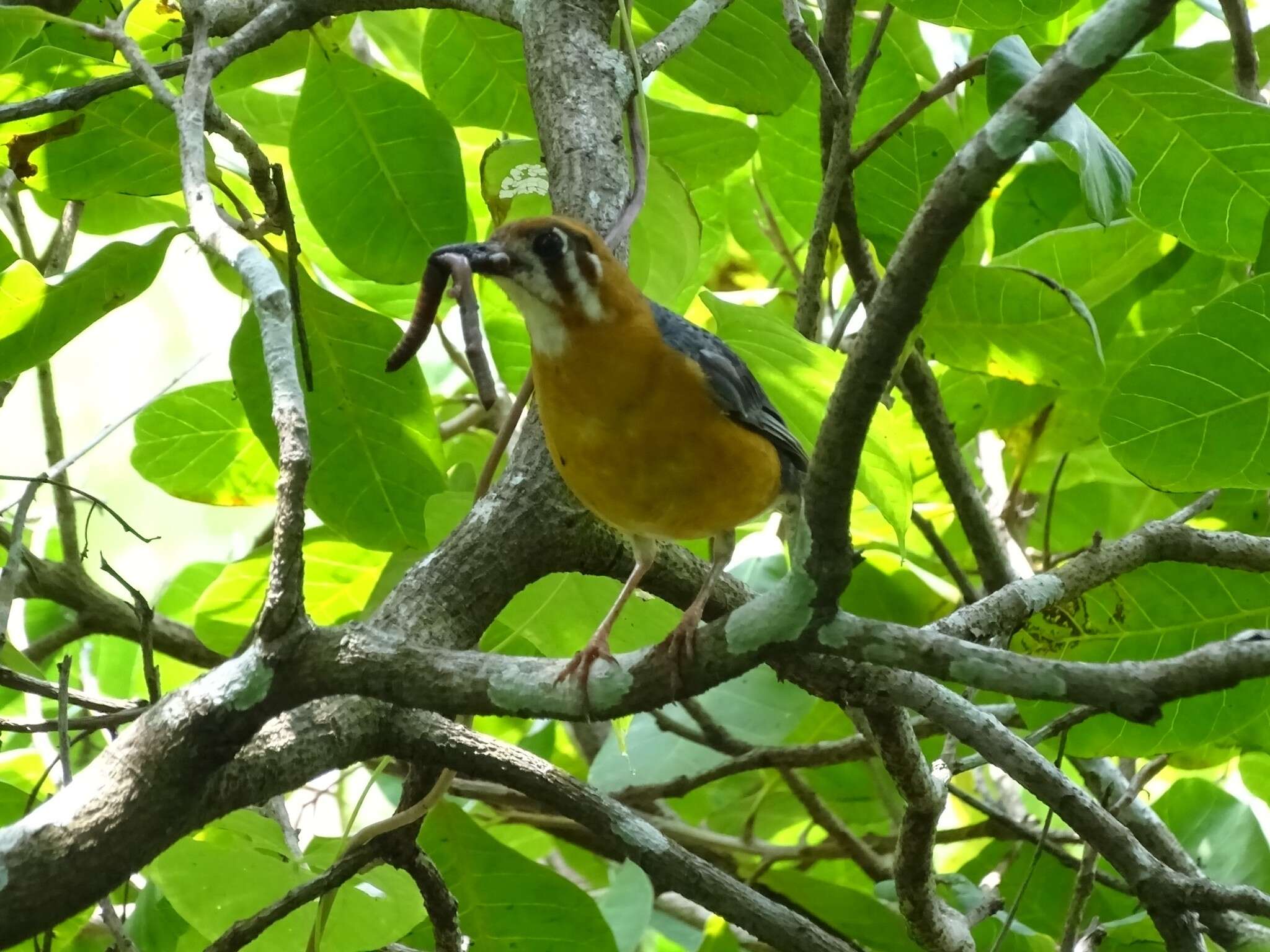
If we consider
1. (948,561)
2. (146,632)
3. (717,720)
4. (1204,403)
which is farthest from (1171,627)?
(146,632)

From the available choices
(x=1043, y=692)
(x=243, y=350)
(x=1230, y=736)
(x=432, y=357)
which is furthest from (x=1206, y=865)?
(x=432, y=357)

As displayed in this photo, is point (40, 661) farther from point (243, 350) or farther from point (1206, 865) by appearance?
point (1206, 865)

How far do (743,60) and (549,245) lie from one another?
1010 mm

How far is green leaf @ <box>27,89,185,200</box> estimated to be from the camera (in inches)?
95.2

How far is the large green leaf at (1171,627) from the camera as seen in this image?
7.02ft

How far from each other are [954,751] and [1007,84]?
135 centimetres

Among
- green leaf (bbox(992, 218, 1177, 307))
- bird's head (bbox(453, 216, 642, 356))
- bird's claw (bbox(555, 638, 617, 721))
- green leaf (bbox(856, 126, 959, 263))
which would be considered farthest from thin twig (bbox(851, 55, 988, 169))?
bird's claw (bbox(555, 638, 617, 721))

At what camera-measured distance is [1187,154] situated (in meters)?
2.29

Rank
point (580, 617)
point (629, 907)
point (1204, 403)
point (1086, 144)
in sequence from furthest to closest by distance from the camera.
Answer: point (629, 907) → point (580, 617) → point (1204, 403) → point (1086, 144)

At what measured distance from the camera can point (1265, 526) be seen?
2797mm

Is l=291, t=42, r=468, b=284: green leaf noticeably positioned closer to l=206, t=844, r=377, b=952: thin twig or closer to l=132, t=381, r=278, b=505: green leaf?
l=132, t=381, r=278, b=505: green leaf

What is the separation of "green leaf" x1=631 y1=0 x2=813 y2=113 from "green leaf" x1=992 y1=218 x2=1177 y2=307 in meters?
0.64

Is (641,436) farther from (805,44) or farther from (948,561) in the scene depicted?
(948,561)

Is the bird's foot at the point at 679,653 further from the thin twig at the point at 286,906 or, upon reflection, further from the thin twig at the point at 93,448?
the thin twig at the point at 93,448
